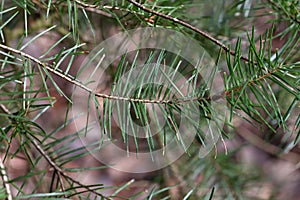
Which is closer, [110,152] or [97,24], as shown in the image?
[97,24]

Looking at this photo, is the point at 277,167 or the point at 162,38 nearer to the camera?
the point at 162,38

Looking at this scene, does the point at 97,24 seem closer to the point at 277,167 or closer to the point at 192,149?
the point at 192,149

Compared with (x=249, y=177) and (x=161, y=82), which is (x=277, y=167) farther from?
(x=161, y=82)

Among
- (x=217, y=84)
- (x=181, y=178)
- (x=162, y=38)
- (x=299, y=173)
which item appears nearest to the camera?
(x=217, y=84)

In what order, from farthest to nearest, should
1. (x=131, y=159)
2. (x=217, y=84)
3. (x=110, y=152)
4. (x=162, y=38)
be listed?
(x=131, y=159) < (x=110, y=152) < (x=162, y=38) < (x=217, y=84)

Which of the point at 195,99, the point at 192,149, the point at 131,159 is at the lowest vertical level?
the point at 131,159

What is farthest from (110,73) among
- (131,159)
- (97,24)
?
(131,159)

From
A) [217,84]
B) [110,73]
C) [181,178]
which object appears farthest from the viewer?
[181,178]

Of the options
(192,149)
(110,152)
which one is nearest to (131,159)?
(110,152)

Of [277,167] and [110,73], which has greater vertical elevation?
[110,73]
